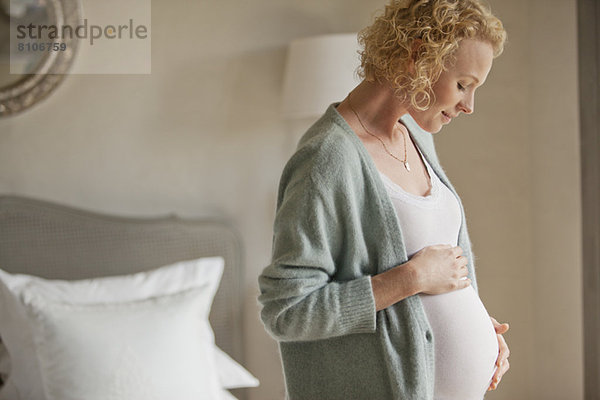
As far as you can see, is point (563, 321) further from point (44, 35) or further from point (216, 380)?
point (44, 35)

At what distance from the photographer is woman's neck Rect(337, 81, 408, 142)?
1.14 meters

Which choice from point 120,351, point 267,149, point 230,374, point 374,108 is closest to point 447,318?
point 374,108

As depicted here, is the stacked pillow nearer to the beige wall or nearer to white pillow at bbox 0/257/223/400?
white pillow at bbox 0/257/223/400

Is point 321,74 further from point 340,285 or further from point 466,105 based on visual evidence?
point 340,285

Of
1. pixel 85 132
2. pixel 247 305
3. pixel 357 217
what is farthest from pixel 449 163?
pixel 357 217

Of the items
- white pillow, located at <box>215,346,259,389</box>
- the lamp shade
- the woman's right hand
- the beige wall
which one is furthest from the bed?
the woman's right hand

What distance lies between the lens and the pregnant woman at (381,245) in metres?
1.01

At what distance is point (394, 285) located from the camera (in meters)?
1.02

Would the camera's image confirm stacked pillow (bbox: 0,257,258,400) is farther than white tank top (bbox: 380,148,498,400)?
Yes

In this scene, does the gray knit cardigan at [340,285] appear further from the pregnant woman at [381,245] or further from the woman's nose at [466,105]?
the woman's nose at [466,105]

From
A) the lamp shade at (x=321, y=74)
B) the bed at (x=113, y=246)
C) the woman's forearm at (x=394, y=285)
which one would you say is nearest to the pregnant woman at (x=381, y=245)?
the woman's forearm at (x=394, y=285)

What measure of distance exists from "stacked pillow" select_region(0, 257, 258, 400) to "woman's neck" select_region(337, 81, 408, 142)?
3.51 feet

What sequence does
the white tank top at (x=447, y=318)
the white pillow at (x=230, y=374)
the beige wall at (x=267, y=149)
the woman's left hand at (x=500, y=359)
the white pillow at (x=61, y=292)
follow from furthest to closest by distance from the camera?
the beige wall at (x=267, y=149), the white pillow at (x=230, y=374), the white pillow at (x=61, y=292), the woman's left hand at (x=500, y=359), the white tank top at (x=447, y=318)

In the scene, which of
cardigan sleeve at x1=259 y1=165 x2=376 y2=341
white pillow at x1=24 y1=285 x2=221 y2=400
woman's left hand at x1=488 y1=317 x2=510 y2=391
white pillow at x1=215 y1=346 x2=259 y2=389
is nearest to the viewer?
cardigan sleeve at x1=259 y1=165 x2=376 y2=341
